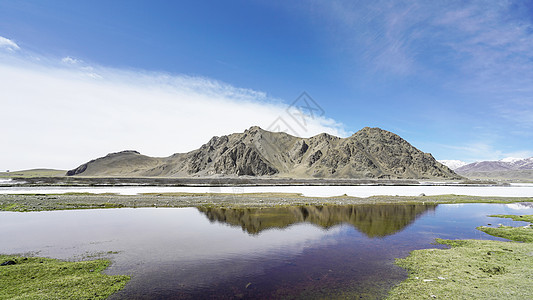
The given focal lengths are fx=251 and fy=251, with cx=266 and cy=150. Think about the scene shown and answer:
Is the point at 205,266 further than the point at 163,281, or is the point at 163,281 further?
the point at 205,266

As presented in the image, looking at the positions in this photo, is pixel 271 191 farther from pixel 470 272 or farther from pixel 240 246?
pixel 470 272

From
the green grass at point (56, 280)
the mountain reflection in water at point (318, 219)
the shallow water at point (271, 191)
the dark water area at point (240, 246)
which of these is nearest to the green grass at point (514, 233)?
the dark water area at point (240, 246)

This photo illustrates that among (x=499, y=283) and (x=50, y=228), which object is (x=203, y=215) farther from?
(x=499, y=283)

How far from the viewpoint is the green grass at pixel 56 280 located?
457 inches

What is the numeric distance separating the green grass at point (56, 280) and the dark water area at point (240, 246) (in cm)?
91

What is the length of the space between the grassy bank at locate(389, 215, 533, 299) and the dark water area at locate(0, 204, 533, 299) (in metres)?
1.10

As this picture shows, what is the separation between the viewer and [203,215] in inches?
1452

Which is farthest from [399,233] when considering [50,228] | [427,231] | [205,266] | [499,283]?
[50,228]

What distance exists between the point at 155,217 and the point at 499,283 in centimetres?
3497

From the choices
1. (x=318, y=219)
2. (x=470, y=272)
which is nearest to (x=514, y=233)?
(x=470, y=272)

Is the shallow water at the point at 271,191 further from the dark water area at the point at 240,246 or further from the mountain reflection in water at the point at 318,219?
the dark water area at the point at 240,246

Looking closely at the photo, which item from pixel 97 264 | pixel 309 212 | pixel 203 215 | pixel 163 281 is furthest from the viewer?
pixel 309 212

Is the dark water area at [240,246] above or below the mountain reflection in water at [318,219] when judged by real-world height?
below

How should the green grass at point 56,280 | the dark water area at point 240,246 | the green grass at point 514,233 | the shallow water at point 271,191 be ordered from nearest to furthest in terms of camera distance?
the green grass at point 56,280 < the dark water area at point 240,246 < the green grass at point 514,233 < the shallow water at point 271,191
